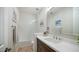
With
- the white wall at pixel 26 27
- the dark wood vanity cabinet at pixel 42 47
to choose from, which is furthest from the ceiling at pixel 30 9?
the dark wood vanity cabinet at pixel 42 47

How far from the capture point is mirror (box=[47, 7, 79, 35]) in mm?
1569

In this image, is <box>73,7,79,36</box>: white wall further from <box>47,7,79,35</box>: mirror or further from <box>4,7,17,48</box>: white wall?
<box>4,7,17,48</box>: white wall

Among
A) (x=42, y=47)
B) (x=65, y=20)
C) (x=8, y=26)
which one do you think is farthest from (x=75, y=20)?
(x=8, y=26)

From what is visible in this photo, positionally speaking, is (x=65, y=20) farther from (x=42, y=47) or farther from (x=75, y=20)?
(x=42, y=47)

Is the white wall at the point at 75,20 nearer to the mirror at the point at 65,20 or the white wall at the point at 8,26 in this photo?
the mirror at the point at 65,20

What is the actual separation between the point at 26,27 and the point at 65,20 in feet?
2.62

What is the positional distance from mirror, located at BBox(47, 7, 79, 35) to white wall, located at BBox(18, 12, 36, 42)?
48 cm

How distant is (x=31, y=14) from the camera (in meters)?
1.62

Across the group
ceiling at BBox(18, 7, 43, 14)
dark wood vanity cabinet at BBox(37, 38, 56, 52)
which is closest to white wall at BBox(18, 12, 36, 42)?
ceiling at BBox(18, 7, 43, 14)

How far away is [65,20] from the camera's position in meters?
1.74

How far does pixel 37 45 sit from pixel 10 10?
85cm
